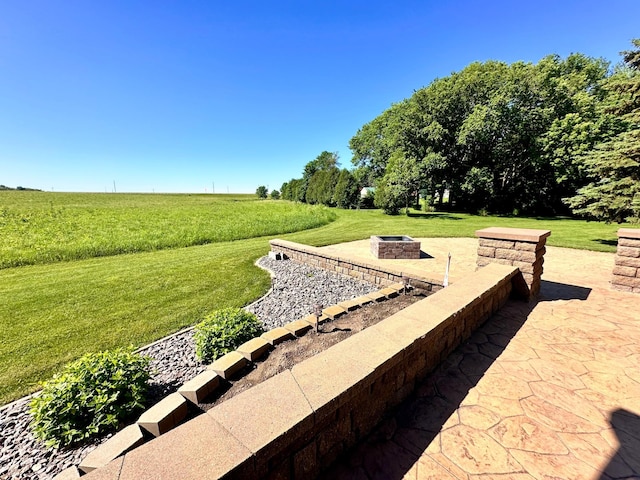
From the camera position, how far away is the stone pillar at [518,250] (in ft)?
12.9

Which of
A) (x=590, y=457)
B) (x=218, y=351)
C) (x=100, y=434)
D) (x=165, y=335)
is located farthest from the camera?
(x=165, y=335)

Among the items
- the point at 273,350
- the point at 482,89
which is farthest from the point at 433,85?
the point at 273,350

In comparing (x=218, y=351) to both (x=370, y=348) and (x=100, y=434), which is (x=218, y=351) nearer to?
(x=100, y=434)

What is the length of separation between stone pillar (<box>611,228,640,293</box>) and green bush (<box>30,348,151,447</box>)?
6.78 m

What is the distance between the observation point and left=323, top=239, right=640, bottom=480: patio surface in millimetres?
1630

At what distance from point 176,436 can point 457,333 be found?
265 cm

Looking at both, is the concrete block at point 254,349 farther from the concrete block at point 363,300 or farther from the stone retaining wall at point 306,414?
the concrete block at point 363,300

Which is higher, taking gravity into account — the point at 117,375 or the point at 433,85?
the point at 433,85

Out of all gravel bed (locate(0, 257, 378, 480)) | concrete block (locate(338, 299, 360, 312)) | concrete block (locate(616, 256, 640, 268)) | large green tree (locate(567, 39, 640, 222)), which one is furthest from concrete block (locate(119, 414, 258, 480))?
large green tree (locate(567, 39, 640, 222))

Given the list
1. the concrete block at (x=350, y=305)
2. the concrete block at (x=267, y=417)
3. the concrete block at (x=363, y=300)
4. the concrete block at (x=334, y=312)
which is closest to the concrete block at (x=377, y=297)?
the concrete block at (x=363, y=300)

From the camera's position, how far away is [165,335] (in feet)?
12.6

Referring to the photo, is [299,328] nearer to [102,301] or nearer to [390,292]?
[390,292]

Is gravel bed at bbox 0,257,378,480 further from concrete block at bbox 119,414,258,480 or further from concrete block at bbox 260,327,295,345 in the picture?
concrete block at bbox 119,414,258,480

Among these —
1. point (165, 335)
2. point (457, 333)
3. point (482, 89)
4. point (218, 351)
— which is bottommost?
point (165, 335)
